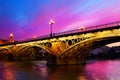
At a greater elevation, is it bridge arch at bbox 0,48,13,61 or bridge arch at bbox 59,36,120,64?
bridge arch at bbox 59,36,120,64

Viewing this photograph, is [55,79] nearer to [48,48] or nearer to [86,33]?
[86,33]

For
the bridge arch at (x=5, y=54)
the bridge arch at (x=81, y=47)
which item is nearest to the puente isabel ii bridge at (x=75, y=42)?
the bridge arch at (x=81, y=47)

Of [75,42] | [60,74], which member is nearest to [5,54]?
[75,42]

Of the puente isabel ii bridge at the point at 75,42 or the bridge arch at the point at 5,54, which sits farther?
the bridge arch at the point at 5,54

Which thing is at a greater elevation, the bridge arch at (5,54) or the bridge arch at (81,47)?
the bridge arch at (81,47)

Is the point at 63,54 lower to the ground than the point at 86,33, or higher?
lower

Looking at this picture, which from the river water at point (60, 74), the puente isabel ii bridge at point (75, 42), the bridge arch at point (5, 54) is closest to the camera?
the river water at point (60, 74)

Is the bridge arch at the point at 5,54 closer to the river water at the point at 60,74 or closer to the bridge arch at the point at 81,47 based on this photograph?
the bridge arch at the point at 81,47

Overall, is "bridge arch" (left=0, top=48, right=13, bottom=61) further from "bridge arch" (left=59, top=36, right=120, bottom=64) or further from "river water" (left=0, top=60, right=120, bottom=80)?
"river water" (left=0, top=60, right=120, bottom=80)

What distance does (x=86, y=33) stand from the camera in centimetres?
6169

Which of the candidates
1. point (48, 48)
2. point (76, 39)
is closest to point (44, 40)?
point (48, 48)

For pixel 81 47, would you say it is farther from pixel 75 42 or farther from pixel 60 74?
pixel 60 74

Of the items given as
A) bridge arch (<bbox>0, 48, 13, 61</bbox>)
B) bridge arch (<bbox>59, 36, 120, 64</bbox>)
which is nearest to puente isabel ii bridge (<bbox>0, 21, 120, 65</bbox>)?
bridge arch (<bbox>59, 36, 120, 64</bbox>)

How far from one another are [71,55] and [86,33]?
33.8ft
